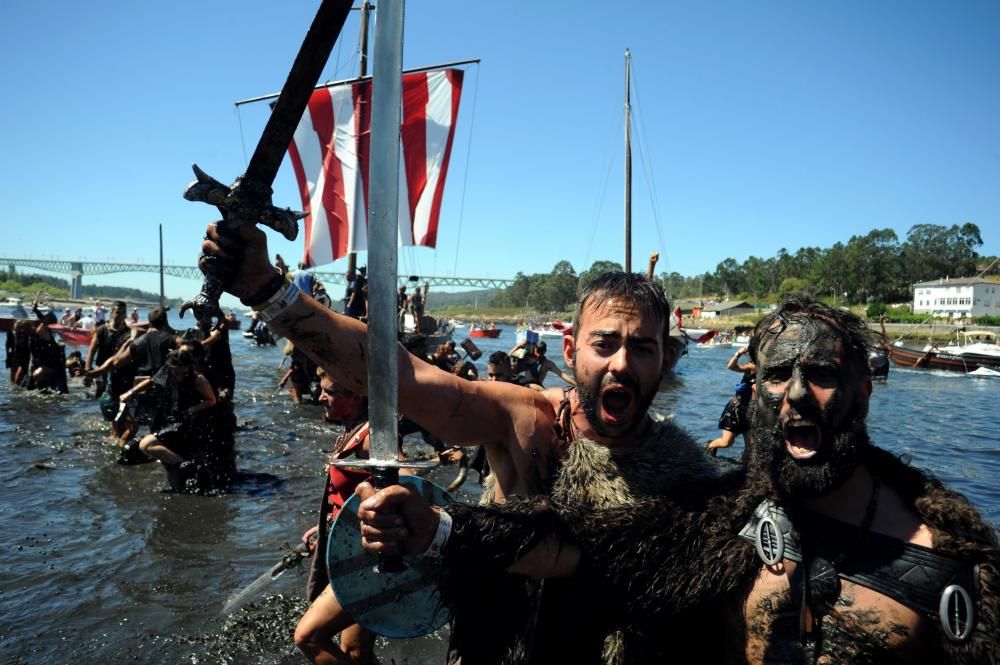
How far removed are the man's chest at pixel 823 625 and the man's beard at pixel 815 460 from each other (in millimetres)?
227

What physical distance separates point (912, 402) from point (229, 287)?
24.4 meters

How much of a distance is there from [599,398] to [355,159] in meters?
20.0

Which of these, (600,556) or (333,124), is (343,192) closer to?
(333,124)

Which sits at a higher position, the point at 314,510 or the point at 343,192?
the point at 343,192

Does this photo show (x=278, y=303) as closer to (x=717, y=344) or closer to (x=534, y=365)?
(x=534, y=365)

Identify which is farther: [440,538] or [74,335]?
[74,335]

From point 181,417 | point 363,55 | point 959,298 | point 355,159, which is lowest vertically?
point 181,417

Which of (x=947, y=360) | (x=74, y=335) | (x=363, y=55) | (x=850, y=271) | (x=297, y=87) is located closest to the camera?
(x=297, y=87)

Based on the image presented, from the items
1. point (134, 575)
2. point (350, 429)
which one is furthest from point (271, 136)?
point (134, 575)

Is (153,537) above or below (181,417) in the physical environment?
below

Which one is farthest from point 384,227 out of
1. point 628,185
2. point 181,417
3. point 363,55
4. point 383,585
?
point 628,185

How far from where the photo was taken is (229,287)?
1.84 m

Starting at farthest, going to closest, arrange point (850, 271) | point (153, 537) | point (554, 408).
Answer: point (850, 271)
point (153, 537)
point (554, 408)

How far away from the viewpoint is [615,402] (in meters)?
2.24
